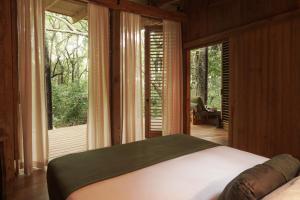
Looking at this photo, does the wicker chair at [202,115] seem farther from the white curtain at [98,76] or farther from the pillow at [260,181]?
the pillow at [260,181]

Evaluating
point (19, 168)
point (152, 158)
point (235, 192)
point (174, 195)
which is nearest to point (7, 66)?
point (19, 168)

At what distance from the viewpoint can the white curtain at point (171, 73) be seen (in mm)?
4230

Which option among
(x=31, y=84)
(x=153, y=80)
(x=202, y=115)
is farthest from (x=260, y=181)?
(x=202, y=115)

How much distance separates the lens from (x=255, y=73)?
3090 millimetres

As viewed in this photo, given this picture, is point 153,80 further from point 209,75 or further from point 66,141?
point 209,75

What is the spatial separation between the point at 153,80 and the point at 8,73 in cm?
247

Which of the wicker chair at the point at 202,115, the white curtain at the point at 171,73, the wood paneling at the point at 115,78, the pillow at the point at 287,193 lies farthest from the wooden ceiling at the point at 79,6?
A: the pillow at the point at 287,193

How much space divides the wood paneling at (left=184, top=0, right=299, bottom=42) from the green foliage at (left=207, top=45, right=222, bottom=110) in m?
2.90

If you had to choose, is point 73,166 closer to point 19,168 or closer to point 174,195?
point 174,195

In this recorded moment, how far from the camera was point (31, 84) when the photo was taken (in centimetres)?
281

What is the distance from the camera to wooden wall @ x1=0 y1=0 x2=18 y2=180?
100 inches

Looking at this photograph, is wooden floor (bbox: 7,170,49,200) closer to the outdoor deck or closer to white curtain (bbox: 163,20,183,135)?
the outdoor deck

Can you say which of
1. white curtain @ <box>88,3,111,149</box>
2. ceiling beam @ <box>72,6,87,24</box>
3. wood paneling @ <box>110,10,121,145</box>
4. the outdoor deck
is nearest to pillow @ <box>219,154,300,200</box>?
white curtain @ <box>88,3,111,149</box>

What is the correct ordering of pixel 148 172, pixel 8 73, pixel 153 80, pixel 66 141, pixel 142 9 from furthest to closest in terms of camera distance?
pixel 66 141, pixel 153 80, pixel 142 9, pixel 8 73, pixel 148 172
